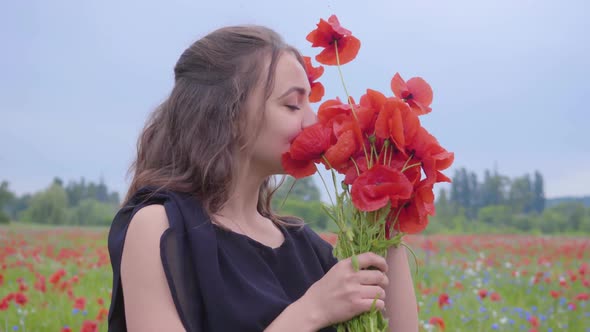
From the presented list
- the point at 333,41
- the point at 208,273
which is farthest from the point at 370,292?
the point at 333,41

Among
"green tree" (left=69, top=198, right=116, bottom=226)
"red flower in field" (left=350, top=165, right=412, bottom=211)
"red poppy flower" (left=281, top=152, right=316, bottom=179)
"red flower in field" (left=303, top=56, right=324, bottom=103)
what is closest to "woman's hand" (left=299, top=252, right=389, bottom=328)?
"red flower in field" (left=350, top=165, right=412, bottom=211)

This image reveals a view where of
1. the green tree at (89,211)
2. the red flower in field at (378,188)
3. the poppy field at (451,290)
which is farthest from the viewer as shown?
the green tree at (89,211)

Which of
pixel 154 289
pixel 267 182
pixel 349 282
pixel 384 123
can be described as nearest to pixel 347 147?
pixel 384 123

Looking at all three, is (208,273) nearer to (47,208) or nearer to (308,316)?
(308,316)

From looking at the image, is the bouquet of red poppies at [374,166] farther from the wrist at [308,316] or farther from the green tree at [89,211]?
the green tree at [89,211]

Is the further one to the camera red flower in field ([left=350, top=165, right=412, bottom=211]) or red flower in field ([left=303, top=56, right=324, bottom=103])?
red flower in field ([left=303, top=56, right=324, bottom=103])

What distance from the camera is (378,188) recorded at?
1.32 meters

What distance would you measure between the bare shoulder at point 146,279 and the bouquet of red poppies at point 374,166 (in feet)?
1.31

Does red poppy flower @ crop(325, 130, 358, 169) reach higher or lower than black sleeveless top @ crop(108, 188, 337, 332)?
higher

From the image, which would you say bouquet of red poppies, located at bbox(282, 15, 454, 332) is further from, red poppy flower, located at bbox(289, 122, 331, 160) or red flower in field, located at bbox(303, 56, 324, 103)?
red flower in field, located at bbox(303, 56, 324, 103)

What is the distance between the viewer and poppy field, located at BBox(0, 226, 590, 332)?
11.4ft

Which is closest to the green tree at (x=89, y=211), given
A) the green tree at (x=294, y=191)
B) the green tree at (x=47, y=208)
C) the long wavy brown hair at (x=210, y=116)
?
the green tree at (x=47, y=208)

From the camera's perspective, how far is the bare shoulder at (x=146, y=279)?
1.47 meters

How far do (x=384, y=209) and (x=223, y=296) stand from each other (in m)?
0.47
